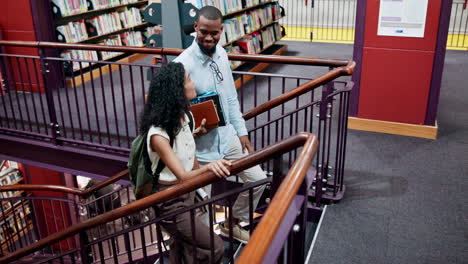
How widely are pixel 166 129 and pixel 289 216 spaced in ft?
3.25

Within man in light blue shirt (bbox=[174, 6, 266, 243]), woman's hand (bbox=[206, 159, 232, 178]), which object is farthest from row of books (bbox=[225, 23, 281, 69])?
woman's hand (bbox=[206, 159, 232, 178])

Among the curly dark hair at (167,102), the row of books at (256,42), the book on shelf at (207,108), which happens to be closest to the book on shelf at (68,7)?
the row of books at (256,42)

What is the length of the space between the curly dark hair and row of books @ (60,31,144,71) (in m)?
4.81

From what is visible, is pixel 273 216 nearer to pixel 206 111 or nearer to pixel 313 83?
pixel 206 111

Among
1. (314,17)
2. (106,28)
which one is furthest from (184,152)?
(314,17)

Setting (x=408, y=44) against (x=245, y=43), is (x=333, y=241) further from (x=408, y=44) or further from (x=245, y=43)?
(x=245, y=43)

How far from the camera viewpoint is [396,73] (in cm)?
440

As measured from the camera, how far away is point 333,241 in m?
2.79

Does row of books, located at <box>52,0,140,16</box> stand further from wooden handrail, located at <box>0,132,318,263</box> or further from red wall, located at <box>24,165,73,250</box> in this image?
wooden handrail, located at <box>0,132,318,263</box>

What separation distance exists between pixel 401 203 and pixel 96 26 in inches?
220

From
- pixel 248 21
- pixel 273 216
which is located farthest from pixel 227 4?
pixel 273 216

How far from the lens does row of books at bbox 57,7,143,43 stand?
634 centimetres

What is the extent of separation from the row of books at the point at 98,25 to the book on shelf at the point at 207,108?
4.58 metres

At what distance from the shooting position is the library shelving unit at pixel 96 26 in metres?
6.29
